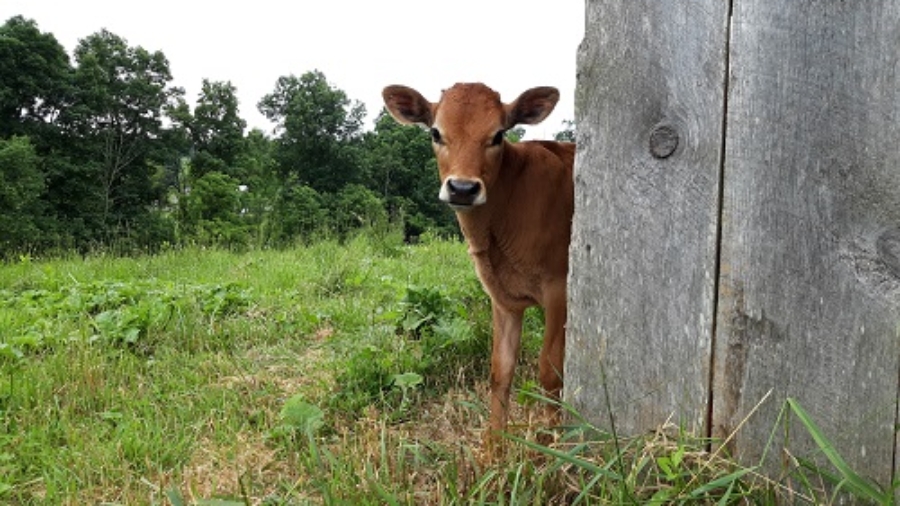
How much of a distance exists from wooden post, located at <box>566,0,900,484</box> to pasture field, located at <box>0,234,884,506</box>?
0.57ft

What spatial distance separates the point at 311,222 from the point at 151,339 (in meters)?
43.5

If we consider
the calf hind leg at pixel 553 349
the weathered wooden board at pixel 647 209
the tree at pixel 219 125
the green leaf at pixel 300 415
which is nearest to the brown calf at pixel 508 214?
the calf hind leg at pixel 553 349

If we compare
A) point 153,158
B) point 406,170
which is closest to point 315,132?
point 406,170

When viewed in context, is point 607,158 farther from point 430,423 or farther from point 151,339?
point 151,339

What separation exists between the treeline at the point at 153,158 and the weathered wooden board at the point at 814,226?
110 ft

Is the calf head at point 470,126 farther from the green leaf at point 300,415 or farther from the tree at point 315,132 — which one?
the tree at point 315,132

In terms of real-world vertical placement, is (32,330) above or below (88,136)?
below

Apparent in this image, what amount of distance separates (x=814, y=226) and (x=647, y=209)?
0.44 m

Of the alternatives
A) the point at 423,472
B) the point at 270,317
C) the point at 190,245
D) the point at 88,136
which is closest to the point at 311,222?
the point at 88,136

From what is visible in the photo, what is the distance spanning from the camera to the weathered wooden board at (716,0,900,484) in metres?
1.89

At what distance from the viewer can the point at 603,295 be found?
2.25m

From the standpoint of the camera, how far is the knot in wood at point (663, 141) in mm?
2117

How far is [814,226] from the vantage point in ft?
6.41

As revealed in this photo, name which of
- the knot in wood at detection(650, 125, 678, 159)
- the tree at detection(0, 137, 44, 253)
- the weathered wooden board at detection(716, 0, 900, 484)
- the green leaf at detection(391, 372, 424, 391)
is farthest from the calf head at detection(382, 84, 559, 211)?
the tree at detection(0, 137, 44, 253)
